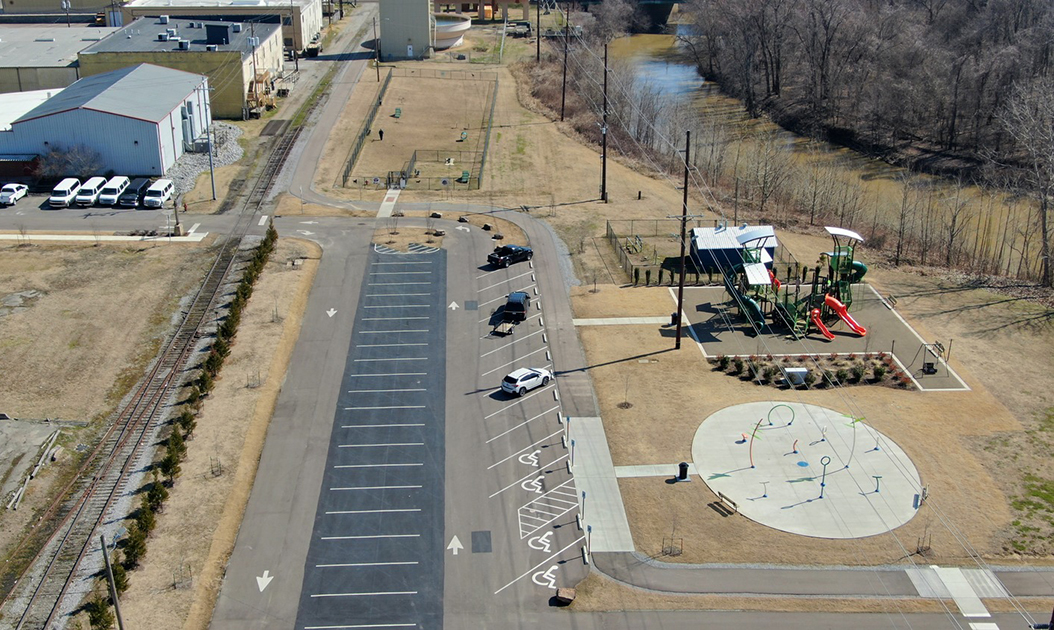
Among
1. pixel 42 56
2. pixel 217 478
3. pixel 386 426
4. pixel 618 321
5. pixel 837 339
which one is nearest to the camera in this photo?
pixel 217 478

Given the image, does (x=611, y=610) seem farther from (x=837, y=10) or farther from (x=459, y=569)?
(x=837, y=10)

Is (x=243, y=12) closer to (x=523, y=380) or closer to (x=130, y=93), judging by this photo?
(x=130, y=93)

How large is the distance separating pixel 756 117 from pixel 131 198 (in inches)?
2538

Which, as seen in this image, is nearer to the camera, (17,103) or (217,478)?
(217,478)

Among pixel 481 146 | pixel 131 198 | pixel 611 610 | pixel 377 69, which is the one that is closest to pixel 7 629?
pixel 611 610

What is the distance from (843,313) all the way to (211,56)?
204 ft

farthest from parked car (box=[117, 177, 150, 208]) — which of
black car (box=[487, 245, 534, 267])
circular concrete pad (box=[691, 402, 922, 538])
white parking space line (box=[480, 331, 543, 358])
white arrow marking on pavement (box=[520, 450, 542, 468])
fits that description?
circular concrete pad (box=[691, 402, 922, 538])

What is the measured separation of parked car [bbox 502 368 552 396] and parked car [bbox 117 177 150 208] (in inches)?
1434

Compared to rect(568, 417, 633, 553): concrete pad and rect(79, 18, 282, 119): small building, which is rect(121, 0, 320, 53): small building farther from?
rect(568, 417, 633, 553): concrete pad

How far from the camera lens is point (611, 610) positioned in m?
34.1

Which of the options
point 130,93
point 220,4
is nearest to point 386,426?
point 130,93

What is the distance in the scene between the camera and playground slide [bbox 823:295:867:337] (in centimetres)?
5422

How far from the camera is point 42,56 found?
9538cm

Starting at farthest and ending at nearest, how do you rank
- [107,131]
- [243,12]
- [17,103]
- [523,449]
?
[243,12] < [17,103] < [107,131] < [523,449]
